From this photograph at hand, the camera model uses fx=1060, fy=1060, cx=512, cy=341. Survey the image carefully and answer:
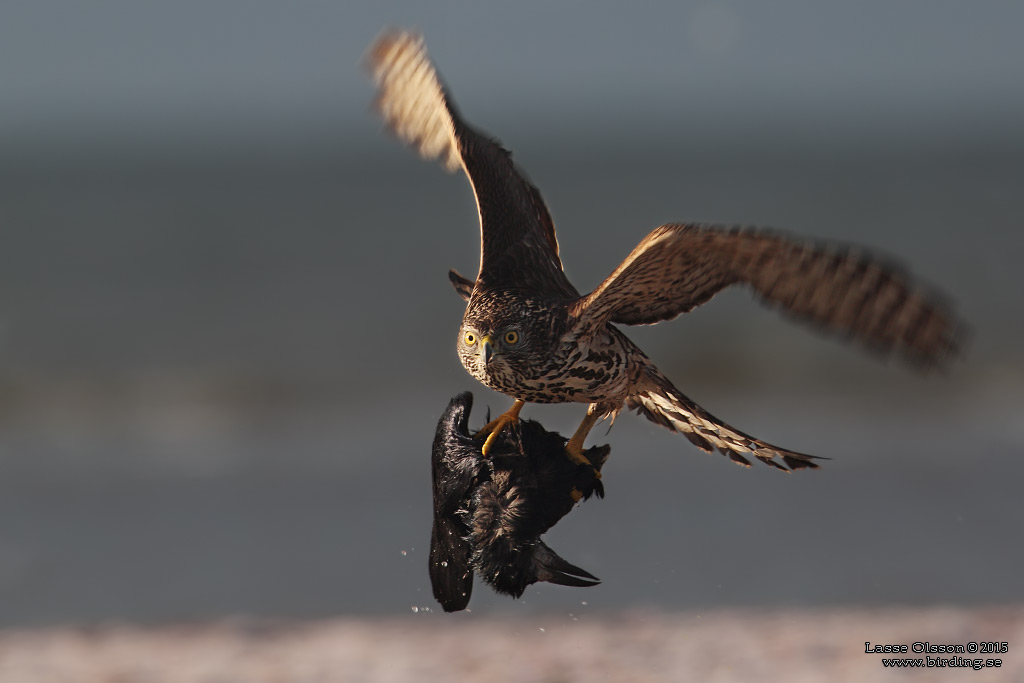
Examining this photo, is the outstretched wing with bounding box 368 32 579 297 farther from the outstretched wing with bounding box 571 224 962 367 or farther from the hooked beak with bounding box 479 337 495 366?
the outstretched wing with bounding box 571 224 962 367

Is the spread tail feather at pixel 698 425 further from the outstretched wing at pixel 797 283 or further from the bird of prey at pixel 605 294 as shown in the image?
the outstretched wing at pixel 797 283

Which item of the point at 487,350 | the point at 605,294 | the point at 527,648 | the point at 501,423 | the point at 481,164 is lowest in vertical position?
the point at 527,648

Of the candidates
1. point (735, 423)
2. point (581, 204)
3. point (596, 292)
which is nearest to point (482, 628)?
point (596, 292)

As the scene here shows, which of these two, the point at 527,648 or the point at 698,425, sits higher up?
the point at 698,425

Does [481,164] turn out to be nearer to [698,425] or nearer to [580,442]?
[580,442]

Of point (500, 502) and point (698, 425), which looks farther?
point (698, 425)

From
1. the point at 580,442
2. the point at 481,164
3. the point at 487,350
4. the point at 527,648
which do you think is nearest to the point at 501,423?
the point at 580,442

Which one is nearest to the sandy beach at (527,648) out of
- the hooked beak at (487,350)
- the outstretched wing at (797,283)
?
the hooked beak at (487,350)
